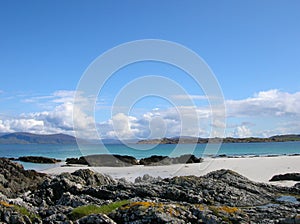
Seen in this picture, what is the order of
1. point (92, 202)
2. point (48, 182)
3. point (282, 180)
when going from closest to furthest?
point (92, 202), point (48, 182), point (282, 180)

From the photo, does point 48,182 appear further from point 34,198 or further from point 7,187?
point 7,187

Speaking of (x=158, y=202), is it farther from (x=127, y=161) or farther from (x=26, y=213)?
(x=127, y=161)

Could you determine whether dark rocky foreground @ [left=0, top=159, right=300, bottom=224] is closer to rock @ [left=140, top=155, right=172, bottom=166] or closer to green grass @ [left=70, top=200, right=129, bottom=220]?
green grass @ [left=70, top=200, right=129, bottom=220]

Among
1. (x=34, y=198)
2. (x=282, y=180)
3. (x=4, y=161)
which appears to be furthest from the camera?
(x=4, y=161)

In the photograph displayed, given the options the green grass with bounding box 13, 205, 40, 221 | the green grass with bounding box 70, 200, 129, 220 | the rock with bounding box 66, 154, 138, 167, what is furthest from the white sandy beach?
the green grass with bounding box 13, 205, 40, 221

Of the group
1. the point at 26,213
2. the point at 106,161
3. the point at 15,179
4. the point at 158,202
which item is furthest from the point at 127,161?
the point at 26,213

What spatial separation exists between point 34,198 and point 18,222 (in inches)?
274

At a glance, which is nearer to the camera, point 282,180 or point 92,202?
point 92,202

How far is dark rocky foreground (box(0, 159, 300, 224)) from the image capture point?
482 inches

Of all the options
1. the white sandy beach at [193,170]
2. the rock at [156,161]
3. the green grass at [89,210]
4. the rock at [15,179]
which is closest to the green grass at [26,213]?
the green grass at [89,210]

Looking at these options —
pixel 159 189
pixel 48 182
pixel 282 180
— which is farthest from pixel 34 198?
pixel 282 180

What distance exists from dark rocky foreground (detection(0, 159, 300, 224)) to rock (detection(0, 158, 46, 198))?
28.8ft

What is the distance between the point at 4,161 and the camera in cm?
3944

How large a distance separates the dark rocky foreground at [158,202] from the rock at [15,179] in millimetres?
8783
